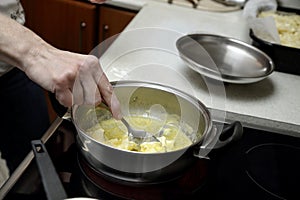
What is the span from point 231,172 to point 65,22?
3.69 ft

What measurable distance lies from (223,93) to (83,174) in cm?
40

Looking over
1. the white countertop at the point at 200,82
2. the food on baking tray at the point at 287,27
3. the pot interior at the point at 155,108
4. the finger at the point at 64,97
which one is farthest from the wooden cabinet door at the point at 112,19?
the finger at the point at 64,97

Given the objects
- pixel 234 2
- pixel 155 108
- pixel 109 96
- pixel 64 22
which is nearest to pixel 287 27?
pixel 234 2

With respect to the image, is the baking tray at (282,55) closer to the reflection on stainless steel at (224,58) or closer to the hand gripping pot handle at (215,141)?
the reflection on stainless steel at (224,58)

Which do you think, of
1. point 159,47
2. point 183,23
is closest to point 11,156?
point 159,47

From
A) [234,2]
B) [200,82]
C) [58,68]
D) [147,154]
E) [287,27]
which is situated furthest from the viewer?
[234,2]

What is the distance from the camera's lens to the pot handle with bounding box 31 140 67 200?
0.56 meters

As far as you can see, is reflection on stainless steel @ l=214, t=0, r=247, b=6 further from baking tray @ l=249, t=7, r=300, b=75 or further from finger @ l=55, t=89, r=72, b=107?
finger @ l=55, t=89, r=72, b=107

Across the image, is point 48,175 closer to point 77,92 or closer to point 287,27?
point 77,92

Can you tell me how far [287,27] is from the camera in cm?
126

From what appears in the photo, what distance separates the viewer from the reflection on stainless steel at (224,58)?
953 mm

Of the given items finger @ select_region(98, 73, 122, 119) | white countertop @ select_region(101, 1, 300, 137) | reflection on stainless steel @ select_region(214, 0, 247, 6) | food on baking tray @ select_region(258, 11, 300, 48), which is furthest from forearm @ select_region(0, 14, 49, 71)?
reflection on stainless steel @ select_region(214, 0, 247, 6)

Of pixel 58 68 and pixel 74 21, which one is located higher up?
pixel 58 68

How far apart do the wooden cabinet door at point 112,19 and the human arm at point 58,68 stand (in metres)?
0.84
